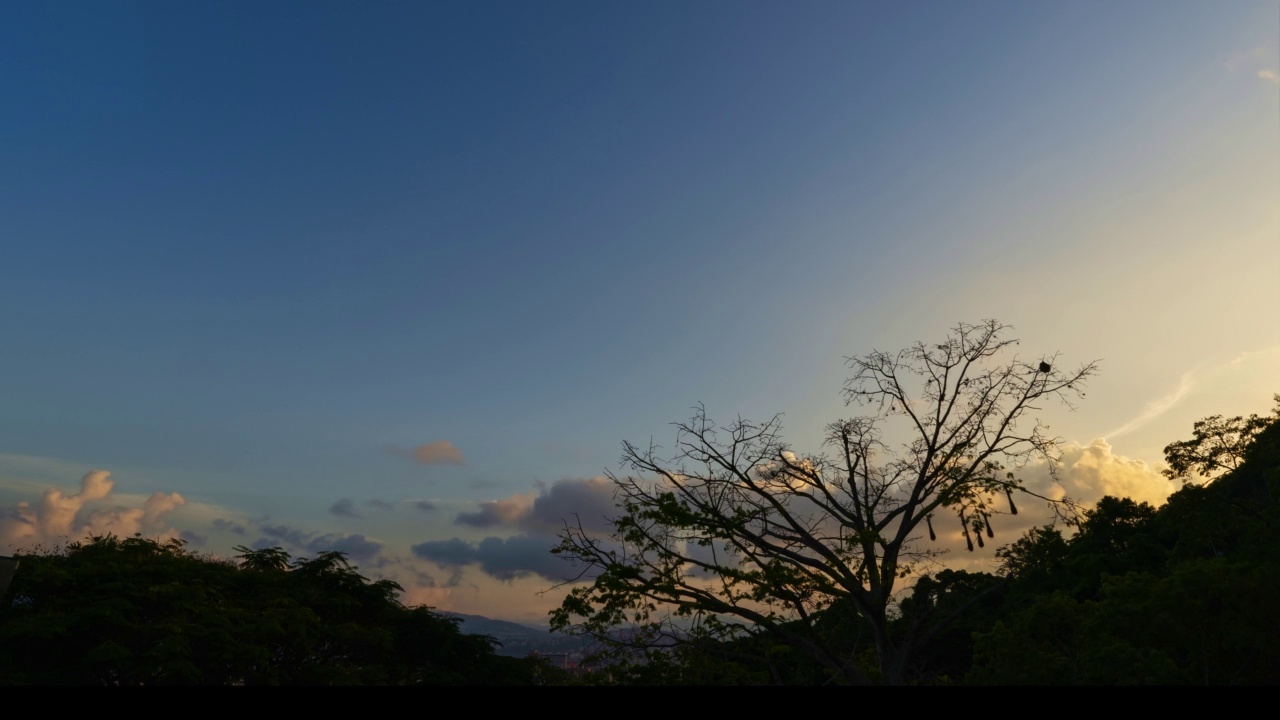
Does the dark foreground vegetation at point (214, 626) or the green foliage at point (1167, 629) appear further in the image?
the dark foreground vegetation at point (214, 626)

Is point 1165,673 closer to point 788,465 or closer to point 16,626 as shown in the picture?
point 788,465

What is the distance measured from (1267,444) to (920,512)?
12.5 m

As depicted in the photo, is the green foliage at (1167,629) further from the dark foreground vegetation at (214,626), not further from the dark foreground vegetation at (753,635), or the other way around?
the dark foreground vegetation at (214,626)

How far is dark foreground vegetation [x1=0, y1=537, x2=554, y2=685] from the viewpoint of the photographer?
1956 centimetres

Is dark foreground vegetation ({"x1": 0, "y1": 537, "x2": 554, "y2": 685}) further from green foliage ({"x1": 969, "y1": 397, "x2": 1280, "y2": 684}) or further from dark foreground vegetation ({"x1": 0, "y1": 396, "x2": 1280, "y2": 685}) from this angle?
green foliage ({"x1": 969, "y1": 397, "x2": 1280, "y2": 684})

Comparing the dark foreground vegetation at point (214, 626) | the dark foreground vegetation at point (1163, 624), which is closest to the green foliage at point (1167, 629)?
the dark foreground vegetation at point (1163, 624)

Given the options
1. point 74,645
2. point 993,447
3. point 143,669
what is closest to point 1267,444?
point 993,447

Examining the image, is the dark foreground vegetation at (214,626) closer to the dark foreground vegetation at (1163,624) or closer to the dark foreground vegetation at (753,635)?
the dark foreground vegetation at (753,635)

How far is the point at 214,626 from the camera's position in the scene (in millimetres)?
21594

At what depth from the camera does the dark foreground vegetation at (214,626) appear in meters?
19.6

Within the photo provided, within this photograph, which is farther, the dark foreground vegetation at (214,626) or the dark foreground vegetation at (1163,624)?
the dark foreground vegetation at (214,626)

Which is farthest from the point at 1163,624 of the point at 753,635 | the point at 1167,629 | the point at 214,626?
the point at 214,626

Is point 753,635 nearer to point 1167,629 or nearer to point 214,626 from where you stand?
point 1167,629

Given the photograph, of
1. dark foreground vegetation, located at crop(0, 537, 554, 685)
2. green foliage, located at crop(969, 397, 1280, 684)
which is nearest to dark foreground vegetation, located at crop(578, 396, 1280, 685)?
green foliage, located at crop(969, 397, 1280, 684)
